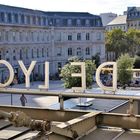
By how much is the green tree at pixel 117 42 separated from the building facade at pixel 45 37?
15.3m

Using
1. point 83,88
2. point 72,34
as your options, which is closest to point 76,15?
point 72,34

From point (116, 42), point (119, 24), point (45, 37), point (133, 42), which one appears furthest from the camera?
point (119, 24)

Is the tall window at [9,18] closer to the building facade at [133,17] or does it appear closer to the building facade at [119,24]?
the building facade at [133,17]

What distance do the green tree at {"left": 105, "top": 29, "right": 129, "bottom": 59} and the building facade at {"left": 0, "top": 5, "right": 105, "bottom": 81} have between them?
15309mm

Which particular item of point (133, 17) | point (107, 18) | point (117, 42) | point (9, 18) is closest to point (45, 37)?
point (9, 18)

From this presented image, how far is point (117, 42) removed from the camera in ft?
330

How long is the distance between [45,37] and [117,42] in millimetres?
29879

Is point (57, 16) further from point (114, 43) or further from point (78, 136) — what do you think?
point (78, 136)

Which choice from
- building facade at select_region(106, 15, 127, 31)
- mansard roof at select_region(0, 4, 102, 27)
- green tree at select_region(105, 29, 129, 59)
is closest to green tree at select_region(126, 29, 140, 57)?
green tree at select_region(105, 29, 129, 59)

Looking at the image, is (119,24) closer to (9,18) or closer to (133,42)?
(133,42)

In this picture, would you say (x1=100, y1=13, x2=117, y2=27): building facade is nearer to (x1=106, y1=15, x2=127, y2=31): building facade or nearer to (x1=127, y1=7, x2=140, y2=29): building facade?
(x1=106, y1=15, x2=127, y2=31): building facade

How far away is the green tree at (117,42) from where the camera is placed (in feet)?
327

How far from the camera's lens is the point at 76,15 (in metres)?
78.0

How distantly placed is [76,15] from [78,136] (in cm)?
7165
